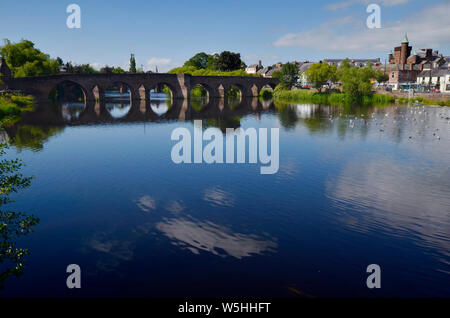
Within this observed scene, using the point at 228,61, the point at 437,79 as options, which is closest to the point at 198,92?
the point at 228,61

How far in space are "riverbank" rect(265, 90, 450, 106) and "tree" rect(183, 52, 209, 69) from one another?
2919 inches

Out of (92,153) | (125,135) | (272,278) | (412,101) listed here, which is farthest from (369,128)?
(412,101)

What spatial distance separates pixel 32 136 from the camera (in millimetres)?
32750

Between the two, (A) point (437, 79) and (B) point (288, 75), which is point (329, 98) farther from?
(A) point (437, 79)

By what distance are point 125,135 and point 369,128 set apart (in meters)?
27.1

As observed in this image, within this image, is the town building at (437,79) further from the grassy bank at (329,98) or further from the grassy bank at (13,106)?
the grassy bank at (13,106)

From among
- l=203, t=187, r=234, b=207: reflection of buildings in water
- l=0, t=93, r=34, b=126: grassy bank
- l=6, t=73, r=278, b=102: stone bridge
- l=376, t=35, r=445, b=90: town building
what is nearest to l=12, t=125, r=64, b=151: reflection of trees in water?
Result: l=0, t=93, r=34, b=126: grassy bank

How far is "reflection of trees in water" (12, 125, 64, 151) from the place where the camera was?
2845 cm

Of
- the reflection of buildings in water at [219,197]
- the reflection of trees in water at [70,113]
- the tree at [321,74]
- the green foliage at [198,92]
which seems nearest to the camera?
the reflection of buildings in water at [219,197]

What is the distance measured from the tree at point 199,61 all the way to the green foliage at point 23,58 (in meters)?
82.4

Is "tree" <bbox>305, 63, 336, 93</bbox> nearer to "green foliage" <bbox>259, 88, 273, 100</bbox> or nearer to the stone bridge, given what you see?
"green foliage" <bbox>259, 88, 273, 100</bbox>

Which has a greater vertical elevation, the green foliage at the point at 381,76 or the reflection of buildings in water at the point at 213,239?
the green foliage at the point at 381,76

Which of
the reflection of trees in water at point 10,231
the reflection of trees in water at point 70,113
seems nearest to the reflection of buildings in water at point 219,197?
the reflection of trees in water at point 10,231

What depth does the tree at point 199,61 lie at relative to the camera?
15680 cm
